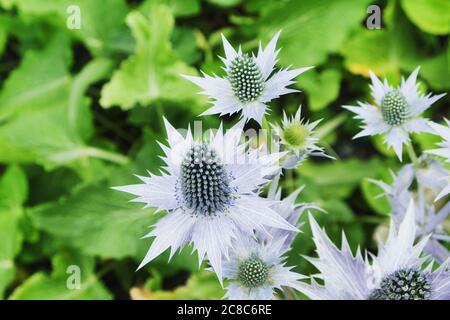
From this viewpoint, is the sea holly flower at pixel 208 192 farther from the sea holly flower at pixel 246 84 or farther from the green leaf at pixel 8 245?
the green leaf at pixel 8 245

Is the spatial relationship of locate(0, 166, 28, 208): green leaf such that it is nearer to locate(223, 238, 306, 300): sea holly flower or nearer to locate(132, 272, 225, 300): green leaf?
locate(132, 272, 225, 300): green leaf

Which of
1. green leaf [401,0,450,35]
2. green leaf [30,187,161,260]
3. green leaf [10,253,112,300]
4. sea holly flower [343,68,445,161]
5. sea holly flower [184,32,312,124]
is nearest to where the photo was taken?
sea holly flower [184,32,312,124]

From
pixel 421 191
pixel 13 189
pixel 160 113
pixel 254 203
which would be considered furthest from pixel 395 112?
pixel 13 189

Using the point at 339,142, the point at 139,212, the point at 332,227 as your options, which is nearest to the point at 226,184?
the point at 139,212

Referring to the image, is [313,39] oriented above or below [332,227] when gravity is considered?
above

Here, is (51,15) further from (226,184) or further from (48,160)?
(226,184)

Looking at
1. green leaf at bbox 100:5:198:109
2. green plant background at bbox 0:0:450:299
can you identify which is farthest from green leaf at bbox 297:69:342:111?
green leaf at bbox 100:5:198:109
